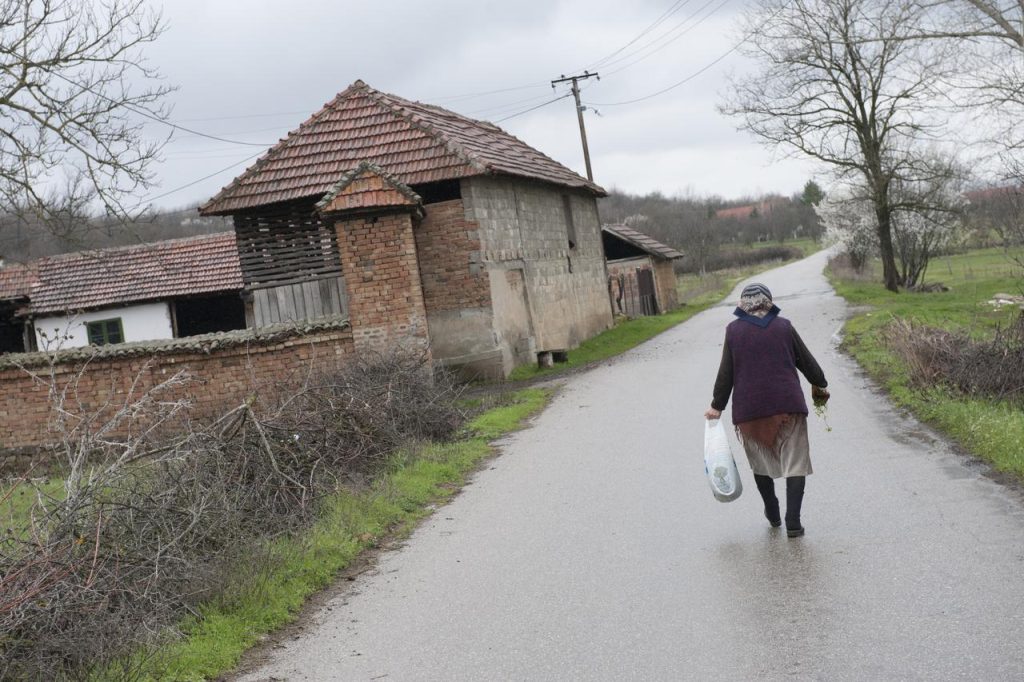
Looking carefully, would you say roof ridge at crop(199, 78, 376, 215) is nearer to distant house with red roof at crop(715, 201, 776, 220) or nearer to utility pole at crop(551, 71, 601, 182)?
utility pole at crop(551, 71, 601, 182)

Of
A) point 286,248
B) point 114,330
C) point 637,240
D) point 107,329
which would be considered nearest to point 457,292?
point 286,248

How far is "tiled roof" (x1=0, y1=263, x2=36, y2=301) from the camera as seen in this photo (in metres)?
33.9

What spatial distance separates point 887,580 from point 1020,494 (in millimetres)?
2554

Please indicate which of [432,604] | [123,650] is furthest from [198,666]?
[432,604]

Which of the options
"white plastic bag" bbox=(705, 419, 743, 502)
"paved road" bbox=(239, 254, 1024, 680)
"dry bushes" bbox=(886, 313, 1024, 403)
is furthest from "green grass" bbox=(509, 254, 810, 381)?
"white plastic bag" bbox=(705, 419, 743, 502)

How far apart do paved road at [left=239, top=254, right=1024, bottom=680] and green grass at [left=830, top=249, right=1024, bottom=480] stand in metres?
0.35

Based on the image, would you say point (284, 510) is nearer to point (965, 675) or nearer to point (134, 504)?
point (134, 504)

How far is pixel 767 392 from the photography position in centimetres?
752

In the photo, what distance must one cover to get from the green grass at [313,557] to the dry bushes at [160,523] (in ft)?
0.59

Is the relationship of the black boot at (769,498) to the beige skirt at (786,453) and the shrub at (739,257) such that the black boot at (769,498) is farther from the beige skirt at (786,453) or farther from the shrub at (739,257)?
the shrub at (739,257)

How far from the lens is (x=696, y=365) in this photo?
19781mm

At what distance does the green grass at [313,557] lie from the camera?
5828 millimetres

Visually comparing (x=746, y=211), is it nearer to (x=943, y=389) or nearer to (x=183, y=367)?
(x=183, y=367)

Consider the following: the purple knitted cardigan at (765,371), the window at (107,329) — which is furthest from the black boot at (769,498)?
the window at (107,329)
